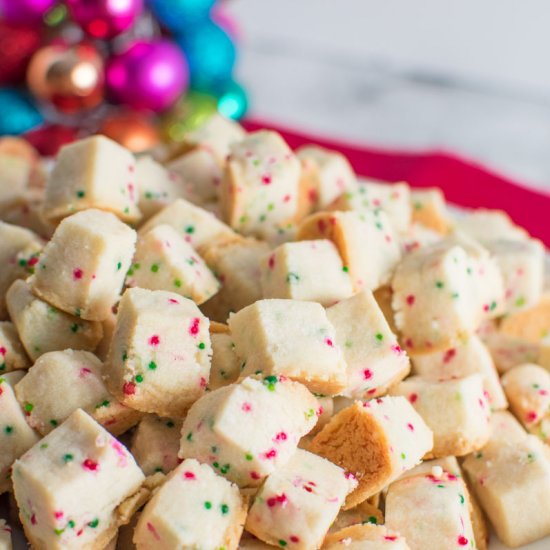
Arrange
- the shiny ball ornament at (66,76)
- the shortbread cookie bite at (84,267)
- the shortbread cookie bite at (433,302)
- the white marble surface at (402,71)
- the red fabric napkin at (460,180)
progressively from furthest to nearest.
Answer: the white marble surface at (402,71), the shiny ball ornament at (66,76), the red fabric napkin at (460,180), the shortbread cookie bite at (433,302), the shortbread cookie bite at (84,267)

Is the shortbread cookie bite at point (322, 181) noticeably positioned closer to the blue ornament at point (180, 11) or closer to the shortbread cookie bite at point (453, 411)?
the shortbread cookie bite at point (453, 411)

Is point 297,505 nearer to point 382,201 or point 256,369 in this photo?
point 256,369

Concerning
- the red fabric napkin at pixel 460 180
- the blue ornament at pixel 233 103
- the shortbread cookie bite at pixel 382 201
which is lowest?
the blue ornament at pixel 233 103

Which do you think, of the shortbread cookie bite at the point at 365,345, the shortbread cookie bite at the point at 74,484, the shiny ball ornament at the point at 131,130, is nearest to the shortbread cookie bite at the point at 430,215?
the shortbread cookie bite at the point at 365,345

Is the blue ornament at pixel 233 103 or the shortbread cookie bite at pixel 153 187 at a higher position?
the shortbread cookie bite at pixel 153 187

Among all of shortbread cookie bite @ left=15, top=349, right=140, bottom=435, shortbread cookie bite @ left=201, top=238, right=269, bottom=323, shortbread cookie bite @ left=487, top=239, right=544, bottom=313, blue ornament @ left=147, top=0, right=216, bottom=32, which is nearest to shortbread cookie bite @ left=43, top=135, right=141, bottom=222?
shortbread cookie bite @ left=201, top=238, right=269, bottom=323
